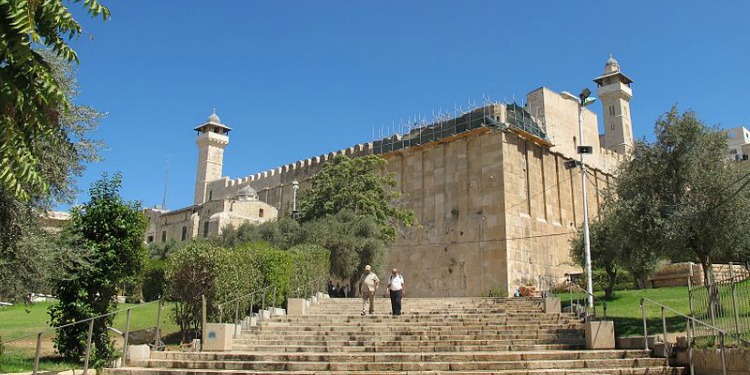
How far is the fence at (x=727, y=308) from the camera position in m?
7.58

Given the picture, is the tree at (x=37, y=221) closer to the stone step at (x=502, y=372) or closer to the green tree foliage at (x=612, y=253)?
the stone step at (x=502, y=372)

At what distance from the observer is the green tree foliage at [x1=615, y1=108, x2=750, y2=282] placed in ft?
43.0

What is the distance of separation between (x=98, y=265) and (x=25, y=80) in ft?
24.8

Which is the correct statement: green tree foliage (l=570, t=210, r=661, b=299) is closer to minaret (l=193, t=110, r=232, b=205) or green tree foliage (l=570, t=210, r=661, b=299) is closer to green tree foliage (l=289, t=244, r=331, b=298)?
green tree foliage (l=289, t=244, r=331, b=298)

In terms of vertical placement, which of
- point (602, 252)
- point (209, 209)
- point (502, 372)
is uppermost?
point (209, 209)

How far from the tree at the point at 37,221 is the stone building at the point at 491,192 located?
20059 millimetres

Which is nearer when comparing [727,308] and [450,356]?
[727,308]

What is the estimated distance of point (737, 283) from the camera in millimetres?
7934

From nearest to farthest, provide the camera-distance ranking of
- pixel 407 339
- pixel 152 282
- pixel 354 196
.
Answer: pixel 407 339 < pixel 354 196 < pixel 152 282

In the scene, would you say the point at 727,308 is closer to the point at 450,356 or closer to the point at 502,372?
the point at 502,372

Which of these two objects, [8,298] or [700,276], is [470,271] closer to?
[700,276]

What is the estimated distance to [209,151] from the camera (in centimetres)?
5666

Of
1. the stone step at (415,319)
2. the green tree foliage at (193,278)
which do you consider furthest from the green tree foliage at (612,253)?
the green tree foliage at (193,278)

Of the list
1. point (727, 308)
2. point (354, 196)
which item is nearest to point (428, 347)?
point (727, 308)
